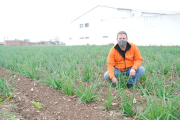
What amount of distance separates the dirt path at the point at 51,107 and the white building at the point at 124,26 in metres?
13.1

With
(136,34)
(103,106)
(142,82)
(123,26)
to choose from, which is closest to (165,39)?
(136,34)

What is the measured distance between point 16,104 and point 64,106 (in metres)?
0.69

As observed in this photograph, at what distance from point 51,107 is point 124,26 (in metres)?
14.5

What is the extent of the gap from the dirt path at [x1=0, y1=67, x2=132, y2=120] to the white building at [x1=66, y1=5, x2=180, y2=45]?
13.1 meters

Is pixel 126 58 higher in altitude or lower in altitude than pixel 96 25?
lower

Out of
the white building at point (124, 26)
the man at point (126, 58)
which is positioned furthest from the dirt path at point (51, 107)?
the white building at point (124, 26)

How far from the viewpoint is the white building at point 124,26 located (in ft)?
40.7

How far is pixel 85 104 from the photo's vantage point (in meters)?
1.81

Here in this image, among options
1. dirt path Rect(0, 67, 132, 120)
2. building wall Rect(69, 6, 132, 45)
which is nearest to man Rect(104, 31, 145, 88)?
dirt path Rect(0, 67, 132, 120)

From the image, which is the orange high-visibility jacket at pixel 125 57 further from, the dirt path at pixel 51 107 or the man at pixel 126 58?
the dirt path at pixel 51 107

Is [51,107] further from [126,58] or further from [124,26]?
[124,26]

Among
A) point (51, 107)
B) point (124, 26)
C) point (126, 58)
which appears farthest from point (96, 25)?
point (51, 107)

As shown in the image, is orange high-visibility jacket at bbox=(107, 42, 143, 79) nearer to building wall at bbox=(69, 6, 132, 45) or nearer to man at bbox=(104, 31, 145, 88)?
man at bbox=(104, 31, 145, 88)

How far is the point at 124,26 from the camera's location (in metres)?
14.8
